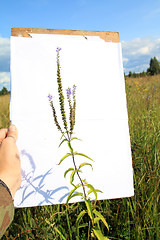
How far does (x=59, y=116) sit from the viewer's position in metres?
1.15

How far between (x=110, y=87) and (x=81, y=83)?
0.19 m

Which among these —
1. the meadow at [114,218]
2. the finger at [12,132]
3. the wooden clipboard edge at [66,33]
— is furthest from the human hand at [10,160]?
the wooden clipboard edge at [66,33]

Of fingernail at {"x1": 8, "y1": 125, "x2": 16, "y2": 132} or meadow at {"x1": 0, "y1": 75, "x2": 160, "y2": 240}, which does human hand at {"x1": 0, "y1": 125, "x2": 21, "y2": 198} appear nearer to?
fingernail at {"x1": 8, "y1": 125, "x2": 16, "y2": 132}

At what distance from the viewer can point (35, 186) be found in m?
1.07

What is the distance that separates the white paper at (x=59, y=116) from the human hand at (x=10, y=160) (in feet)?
0.20

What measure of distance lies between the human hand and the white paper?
0.20ft

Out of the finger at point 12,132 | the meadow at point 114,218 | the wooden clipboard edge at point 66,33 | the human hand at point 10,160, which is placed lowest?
the meadow at point 114,218

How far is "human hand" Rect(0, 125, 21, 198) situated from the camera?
895mm

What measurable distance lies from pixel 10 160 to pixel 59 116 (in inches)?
15.0

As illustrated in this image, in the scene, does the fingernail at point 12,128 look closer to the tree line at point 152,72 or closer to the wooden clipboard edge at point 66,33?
the wooden clipboard edge at point 66,33

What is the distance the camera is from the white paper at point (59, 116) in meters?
1.08

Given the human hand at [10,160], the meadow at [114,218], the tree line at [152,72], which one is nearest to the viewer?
the human hand at [10,160]

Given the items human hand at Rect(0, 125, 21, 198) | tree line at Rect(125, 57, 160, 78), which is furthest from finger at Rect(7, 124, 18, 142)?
tree line at Rect(125, 57, 160, 78)

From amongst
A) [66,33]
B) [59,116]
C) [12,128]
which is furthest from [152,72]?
[12,128]
